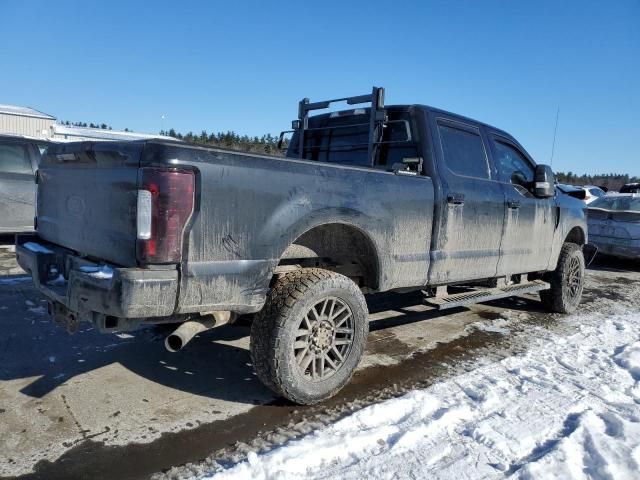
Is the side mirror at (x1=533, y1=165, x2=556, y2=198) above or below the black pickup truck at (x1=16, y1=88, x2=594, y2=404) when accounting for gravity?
above

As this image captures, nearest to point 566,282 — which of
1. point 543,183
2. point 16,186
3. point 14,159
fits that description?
point 543,183

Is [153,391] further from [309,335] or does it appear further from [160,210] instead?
[160,210]

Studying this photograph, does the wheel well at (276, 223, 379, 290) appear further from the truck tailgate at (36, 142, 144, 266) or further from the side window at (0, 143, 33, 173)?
the side window at (0, 143, 33, 173)

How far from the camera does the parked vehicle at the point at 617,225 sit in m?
9.48

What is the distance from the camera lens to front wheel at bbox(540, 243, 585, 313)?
19.6 feet

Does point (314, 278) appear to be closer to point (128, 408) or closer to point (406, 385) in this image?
point (406, 385)

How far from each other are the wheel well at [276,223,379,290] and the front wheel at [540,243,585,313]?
334 centimetres

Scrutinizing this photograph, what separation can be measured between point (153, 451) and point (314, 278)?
132cm

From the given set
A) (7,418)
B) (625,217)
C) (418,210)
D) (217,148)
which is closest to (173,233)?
(217,148)

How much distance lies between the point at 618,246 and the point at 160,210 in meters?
9.87

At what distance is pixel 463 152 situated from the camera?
4.49 m

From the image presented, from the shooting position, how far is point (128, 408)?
10.0 ft

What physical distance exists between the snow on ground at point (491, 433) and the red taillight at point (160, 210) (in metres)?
1.12

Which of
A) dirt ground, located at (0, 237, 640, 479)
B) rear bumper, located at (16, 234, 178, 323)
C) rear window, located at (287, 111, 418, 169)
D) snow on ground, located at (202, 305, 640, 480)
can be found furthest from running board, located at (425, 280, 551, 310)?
rear bumper, located at (16, 234, 178, 323)
